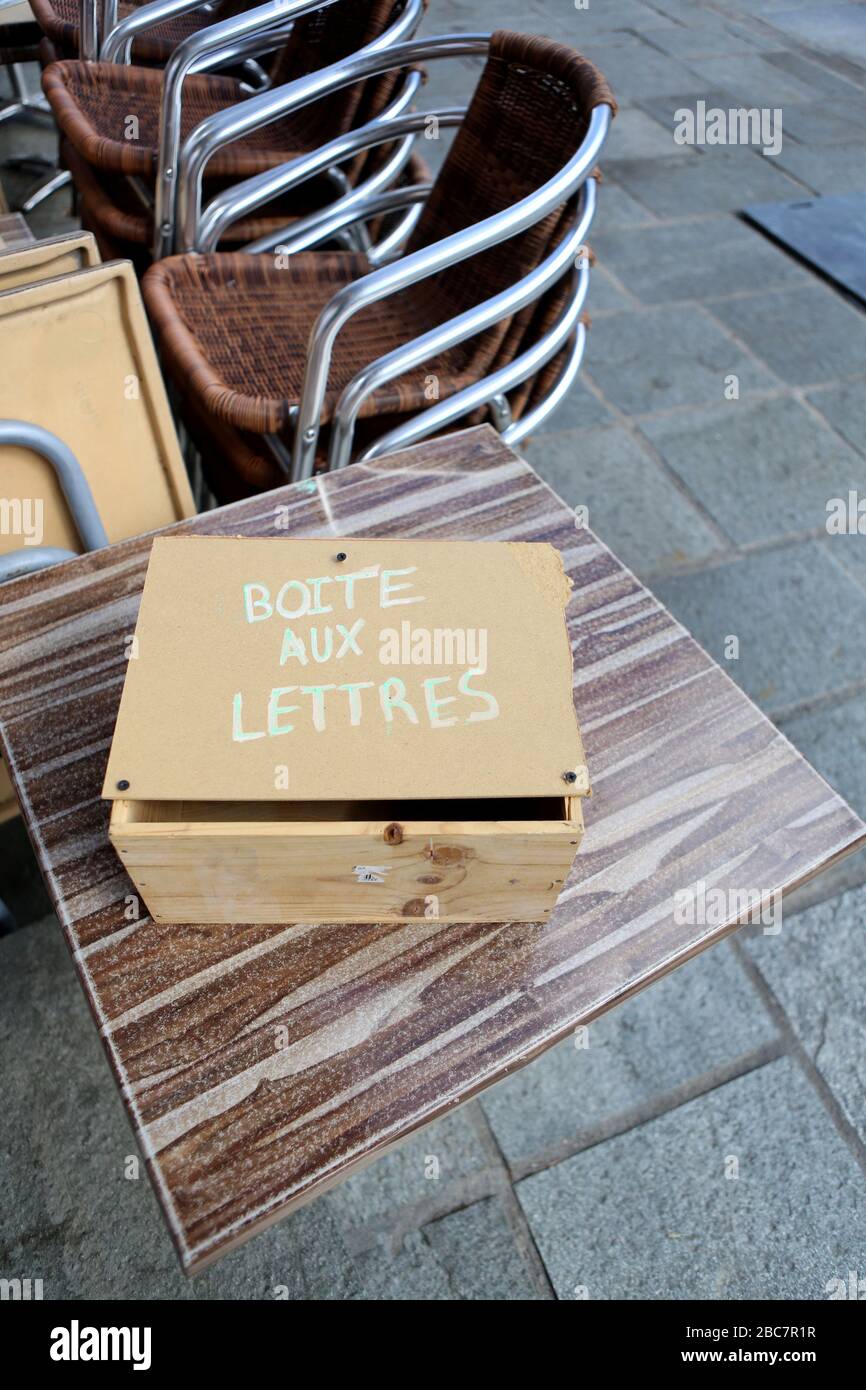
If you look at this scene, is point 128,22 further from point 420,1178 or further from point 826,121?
point 826,121

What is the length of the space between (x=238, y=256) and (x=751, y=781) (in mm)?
1251

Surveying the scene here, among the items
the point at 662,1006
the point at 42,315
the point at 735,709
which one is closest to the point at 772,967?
the point at 662,1006

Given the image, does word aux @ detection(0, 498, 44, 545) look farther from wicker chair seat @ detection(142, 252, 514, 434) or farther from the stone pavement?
the stone pavement

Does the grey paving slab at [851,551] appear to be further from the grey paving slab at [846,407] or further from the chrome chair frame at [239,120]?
the chrome chair frame at [239,120]

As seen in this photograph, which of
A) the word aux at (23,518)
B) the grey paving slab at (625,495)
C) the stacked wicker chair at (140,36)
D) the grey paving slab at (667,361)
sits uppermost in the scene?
the stacked wicker chair at (140,36)

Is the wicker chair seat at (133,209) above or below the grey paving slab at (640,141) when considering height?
above

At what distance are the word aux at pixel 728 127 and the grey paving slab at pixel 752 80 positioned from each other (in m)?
0.15

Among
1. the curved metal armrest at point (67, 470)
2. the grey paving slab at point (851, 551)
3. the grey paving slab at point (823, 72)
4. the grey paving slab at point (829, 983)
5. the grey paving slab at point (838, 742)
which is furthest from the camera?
the grey paving slab at point (823, 72)

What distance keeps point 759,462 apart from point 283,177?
4.15 feet

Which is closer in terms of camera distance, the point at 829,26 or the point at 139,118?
the point at 139,118

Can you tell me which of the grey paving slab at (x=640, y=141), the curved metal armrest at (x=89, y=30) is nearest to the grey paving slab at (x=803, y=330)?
the grey paving slab at (x=640, y=141)

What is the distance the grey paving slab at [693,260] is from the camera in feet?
8.66
